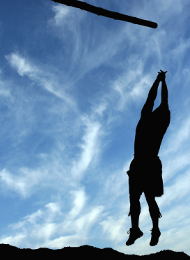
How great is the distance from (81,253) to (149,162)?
2.87 m

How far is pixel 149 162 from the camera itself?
5.71 meters

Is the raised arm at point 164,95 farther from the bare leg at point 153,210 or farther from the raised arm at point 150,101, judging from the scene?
the bare leg at point 153,210

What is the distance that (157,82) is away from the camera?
5723 mm

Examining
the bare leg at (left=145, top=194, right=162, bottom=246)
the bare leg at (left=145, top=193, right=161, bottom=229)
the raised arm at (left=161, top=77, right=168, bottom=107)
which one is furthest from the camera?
the raised arm at (left=161, top=77, right=168, bottom=107)

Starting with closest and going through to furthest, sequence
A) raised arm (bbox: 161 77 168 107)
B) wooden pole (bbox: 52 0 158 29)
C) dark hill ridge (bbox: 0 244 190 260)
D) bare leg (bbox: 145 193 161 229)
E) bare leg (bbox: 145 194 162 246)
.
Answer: wooden pole (bbox: 52 0 158 29)
dark hill ridge (bbox: 0 244 190 260)
bare leg (bbox: 145 194 162 246)
bare leg (bbox: 145 193 161 229)
raised arm (bbox: 161 77 168 107)

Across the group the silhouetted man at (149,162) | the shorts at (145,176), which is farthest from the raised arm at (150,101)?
the shorts at (145,176)

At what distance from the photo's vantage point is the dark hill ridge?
4964mm

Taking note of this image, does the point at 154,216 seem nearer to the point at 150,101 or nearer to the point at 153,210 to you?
the point at 153,210

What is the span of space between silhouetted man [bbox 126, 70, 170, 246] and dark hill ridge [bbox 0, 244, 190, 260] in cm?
63

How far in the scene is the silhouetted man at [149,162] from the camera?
18.3ft

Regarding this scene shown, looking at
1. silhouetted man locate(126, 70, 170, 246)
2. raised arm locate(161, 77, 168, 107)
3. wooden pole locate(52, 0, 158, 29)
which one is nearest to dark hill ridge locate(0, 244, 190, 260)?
silhouetted man locate(126, 70, 170, 246)

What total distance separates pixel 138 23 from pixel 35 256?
560cm

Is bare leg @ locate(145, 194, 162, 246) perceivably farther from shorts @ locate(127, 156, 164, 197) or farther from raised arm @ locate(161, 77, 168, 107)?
raised arm @ locate(161, 77, 168, 107)

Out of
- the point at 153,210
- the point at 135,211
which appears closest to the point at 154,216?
the point at 153,210
